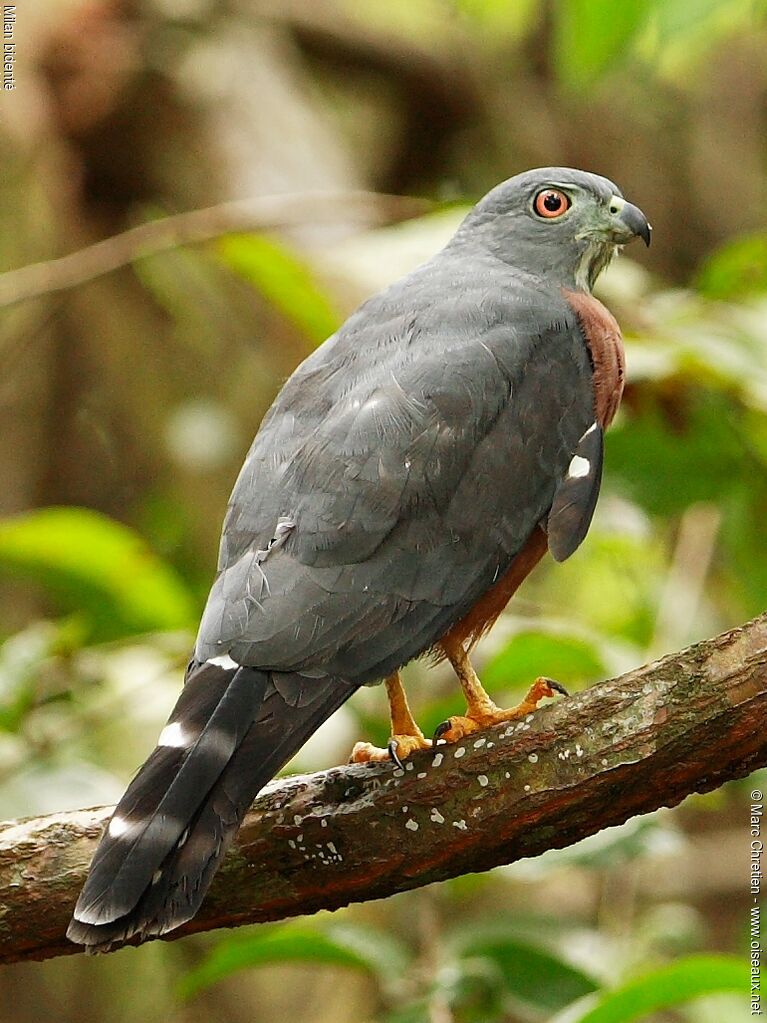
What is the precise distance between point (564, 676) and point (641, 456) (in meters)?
0.94

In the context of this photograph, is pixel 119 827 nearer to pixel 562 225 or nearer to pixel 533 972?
pixel 533 972

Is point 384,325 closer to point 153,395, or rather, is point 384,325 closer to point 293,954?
point 293,954

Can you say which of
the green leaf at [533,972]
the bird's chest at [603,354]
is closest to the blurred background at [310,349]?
the green leaf at [533,972]

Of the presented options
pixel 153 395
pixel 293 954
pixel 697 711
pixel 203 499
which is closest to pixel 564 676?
pixel 293 954

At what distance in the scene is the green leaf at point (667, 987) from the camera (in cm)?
290

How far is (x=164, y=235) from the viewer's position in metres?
4.91

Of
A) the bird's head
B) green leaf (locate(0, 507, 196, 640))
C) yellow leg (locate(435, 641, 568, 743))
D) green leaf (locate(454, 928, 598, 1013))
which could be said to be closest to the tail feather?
yellow leg (locate(435, 641, 568, 743))

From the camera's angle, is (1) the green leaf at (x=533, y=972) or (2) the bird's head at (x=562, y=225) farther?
(2) the bird's head at (x=562, y=225)

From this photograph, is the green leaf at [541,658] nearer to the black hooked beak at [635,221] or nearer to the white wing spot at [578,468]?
the white wing spot at [578,468]

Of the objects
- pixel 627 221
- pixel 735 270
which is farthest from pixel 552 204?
pixel 735 270

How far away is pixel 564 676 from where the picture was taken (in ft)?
13.9

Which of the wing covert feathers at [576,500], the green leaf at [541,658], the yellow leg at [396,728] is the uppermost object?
the wing covert feathers at [576,500]

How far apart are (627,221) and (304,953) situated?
2255 mm

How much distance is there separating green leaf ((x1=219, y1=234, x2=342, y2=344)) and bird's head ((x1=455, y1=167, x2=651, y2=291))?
616 mm
